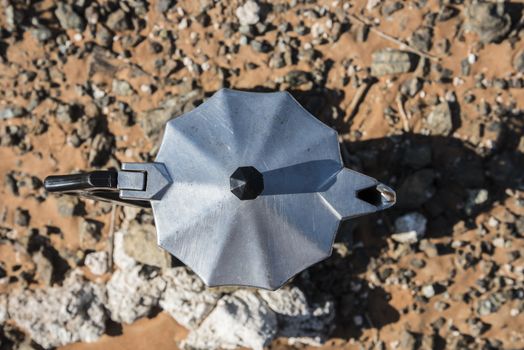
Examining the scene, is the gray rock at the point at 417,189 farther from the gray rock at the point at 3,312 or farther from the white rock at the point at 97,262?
the gray rock at the point at 3,312

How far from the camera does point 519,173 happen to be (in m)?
2.45

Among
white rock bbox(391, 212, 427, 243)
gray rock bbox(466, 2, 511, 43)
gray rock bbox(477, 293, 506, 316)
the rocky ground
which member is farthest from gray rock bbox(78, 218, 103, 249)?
gray rock bbox(466, 2, 511, 43)

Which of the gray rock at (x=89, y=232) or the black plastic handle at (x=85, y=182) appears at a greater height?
the black plastic handle at (x=85, y=182)

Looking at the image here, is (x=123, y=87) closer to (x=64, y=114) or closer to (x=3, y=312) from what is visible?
(x=64, y=114)

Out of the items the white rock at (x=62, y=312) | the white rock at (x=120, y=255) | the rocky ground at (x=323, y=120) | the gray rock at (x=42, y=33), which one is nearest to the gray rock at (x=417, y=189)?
the rocky ground at (x=323, y=120)

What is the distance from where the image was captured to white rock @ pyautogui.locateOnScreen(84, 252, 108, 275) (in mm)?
2506

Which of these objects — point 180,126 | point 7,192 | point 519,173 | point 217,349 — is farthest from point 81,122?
point 519,173

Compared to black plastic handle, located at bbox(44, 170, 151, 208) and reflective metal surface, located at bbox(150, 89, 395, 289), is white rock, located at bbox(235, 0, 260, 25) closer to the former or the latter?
reflective metal surface, located at bbox(150, 89, 395, 289)

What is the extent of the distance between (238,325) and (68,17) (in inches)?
71.5

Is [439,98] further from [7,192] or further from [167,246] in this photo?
[7,192]

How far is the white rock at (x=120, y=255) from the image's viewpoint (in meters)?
2.45

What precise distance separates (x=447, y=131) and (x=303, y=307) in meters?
1.15

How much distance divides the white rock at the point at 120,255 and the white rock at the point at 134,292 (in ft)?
0.08

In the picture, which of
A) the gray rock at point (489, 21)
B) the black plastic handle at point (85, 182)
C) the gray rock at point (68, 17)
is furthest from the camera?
the gray rock at point (68, 17)
